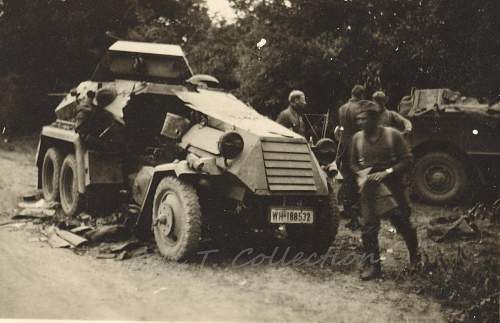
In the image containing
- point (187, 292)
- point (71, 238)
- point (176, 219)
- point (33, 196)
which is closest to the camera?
point (187, 292)

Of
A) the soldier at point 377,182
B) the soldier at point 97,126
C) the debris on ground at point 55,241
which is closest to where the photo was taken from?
the soldier at point 377,182

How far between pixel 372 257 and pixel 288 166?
1.09 meters

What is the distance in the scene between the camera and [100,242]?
6.25 m

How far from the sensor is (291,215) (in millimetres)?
5422

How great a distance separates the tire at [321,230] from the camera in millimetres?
5812

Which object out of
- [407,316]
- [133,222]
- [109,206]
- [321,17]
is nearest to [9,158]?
[109,206]

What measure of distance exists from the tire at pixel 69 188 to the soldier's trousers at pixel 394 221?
376cm

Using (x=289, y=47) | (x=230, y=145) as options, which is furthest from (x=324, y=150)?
(x=289, y=47)

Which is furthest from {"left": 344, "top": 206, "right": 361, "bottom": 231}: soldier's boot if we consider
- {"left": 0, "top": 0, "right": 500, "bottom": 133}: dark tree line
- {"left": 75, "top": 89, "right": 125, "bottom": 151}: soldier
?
{"left": 75, "top": 89, "right": 125, "bottom": 151}: soldier

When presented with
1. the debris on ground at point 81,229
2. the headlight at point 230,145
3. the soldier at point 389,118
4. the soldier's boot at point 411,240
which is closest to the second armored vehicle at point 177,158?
the headlight at point 230,145

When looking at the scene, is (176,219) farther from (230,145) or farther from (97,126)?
(97,126)
